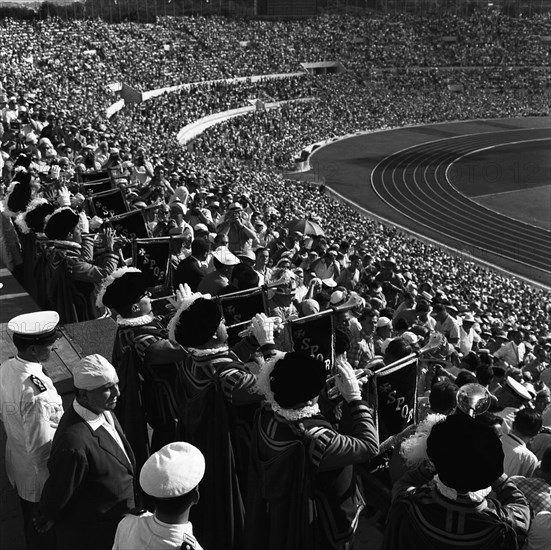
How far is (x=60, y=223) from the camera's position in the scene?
25.1ft

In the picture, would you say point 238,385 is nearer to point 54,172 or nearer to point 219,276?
point 219,276

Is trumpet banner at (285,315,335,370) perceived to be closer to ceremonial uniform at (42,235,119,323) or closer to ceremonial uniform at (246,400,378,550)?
ceremonial uniform at (246,400,378,550)

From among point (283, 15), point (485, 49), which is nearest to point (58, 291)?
point (283, 15)

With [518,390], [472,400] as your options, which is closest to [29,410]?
[472,400]

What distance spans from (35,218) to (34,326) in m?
3.82

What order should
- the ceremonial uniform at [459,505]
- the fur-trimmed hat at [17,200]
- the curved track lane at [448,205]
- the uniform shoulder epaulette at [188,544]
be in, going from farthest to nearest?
the curved track lane at [448,205], the fur-trimmed hat at [17,200], the ceremonial uniform at [459,505], the uniform shoulder epaulette at [188,544]

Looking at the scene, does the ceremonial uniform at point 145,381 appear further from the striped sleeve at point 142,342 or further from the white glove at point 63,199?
the white glove at point 63,199

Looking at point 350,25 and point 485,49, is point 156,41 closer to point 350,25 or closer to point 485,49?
point 350,25

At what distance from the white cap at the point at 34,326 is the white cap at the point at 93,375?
637 millimetres

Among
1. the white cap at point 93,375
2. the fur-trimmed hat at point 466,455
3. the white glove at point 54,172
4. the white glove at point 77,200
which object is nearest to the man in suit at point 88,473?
the white cap at point 93,375

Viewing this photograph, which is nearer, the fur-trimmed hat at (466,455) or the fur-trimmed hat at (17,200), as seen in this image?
the fur-trimmed hat at (466,455)

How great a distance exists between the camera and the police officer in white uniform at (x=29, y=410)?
428cm

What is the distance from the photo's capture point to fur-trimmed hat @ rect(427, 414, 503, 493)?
10.9ft

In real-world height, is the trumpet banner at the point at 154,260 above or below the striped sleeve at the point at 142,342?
below
